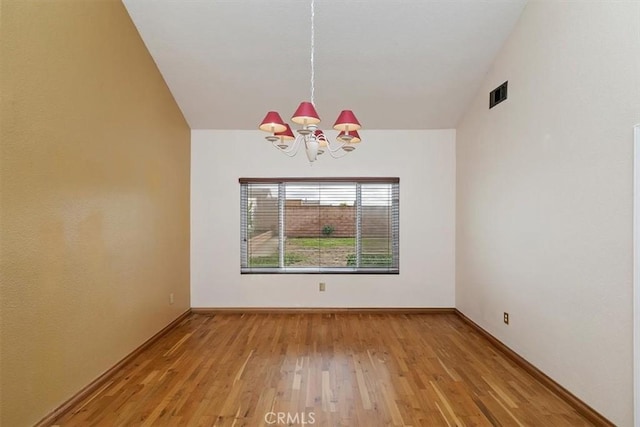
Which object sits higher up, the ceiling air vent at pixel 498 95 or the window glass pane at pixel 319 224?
the ceiling air vent at pixel 498 95

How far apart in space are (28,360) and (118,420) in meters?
0.69

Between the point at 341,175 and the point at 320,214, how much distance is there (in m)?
0.64

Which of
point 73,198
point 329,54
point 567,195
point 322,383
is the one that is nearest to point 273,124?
point 73,198

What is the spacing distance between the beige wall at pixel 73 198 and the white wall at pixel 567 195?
3669mm

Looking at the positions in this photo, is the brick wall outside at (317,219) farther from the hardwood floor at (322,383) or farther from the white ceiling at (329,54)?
the hardwood floor at (322,383)

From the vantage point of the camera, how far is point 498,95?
3461mm

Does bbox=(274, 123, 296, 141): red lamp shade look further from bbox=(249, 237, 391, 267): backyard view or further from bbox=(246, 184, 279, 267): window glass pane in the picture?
bbox=(249, 237, 391, 267): backyard view

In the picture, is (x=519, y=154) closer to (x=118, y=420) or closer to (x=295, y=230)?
(x=295, y=230)

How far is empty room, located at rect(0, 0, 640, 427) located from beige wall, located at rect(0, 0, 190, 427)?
19 millimetres

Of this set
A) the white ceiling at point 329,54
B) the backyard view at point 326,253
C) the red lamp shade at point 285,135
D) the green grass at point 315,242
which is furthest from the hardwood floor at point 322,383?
the white ceiling at point 329,54

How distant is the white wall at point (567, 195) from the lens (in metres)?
2.02

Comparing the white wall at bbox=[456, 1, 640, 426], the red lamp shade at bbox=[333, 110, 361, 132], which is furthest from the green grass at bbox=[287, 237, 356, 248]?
the red lamp shade at bbox=[333, 110, 361, 132]

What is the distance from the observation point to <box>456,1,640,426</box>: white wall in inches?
79.7

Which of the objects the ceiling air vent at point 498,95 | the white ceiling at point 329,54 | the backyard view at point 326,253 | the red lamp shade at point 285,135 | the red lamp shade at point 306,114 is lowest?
the backyard view at point 326,253
